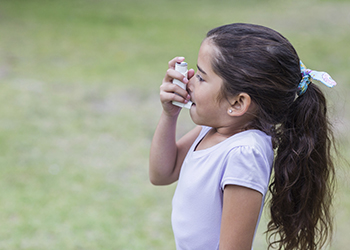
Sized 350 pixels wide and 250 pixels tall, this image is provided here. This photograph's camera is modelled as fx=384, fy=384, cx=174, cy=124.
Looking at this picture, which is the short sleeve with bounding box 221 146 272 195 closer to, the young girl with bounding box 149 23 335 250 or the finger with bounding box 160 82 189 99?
the young girl with bounding box 149 23 335 250

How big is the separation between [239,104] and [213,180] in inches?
9.2

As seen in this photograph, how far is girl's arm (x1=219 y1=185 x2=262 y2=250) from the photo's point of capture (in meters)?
1.04

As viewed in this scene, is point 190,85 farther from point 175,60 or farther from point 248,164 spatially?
point 248,164

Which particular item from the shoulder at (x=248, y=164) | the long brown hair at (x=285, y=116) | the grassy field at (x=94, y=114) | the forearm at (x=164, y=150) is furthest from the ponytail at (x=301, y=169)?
the forearm at (x=164, y=150)

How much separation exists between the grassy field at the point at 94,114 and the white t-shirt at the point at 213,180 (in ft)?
1.79

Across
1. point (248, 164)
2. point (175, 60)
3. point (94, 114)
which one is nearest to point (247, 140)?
point (248, 164)

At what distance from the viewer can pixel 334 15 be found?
9.95 metres

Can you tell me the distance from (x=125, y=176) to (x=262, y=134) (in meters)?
2.38

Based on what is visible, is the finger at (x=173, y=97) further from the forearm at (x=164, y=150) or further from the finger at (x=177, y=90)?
the forearm at (x=164, y=150)

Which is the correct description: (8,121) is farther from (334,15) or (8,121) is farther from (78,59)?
(334,15)

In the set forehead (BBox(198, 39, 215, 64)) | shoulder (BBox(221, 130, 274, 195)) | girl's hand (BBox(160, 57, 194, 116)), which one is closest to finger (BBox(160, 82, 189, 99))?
girl's hand (BBox(160, 57, 194, 116))

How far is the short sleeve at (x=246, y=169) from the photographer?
1033 millimetres

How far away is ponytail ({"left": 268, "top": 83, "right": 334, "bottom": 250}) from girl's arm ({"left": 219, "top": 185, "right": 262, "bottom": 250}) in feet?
0.67

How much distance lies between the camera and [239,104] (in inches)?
44.5
